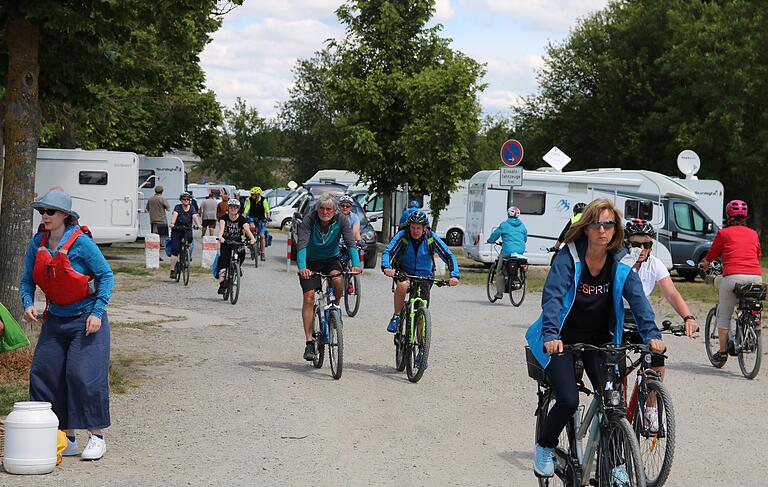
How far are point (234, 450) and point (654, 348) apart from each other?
3.25m

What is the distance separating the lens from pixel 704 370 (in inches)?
534

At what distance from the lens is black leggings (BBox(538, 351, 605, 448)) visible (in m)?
6.14

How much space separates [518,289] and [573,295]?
1541cm

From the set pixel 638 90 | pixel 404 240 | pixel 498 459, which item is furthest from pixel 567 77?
pixel 498 459

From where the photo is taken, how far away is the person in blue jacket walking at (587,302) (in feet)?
20.0

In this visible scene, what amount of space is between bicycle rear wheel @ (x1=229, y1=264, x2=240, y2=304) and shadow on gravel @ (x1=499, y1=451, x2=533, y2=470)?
1164cm

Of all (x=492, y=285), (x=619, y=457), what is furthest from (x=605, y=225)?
(x=492, y=285)

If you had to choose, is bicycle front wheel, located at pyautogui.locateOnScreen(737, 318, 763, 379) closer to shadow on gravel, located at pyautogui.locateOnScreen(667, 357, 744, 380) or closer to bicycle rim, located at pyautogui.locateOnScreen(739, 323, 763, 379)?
bicycle rim, located at pyautogui.locateOnScreen(739, 323, 763, 379)

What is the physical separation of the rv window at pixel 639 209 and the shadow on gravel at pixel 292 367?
68.8 ft

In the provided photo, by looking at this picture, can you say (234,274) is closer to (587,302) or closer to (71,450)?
(71,450)

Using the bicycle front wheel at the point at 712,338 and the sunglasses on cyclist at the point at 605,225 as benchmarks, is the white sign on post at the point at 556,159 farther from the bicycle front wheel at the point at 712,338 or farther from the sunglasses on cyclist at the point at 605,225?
the sunglasses on cyclist at the point at 605,225

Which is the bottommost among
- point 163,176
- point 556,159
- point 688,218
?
point 688,218

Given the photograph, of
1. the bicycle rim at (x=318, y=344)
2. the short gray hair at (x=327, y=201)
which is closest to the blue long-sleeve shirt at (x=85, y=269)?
the short gray hair at (x=327, y=201)

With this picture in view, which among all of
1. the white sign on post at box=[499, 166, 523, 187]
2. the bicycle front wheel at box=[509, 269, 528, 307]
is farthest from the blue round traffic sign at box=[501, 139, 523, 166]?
the bicycle front wheel at box=[509, 269, 528, 307]
